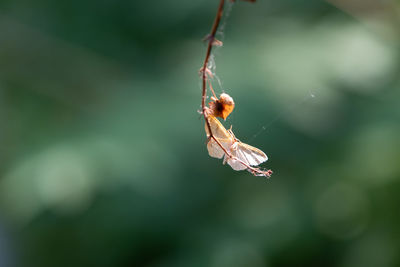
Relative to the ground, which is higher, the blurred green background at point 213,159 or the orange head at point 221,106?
the orange head at point 221,106

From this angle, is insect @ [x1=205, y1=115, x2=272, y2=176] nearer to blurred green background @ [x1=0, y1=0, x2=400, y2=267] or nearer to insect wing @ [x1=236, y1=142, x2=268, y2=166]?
insect wing @ [x1=236, y1=142, x2=268, y2=166]

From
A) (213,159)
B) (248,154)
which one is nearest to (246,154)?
(248,154)

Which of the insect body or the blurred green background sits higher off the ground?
the insect body

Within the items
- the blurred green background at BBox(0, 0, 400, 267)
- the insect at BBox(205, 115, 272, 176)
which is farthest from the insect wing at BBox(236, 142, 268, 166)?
the blurred green background at BBox(0, 0, 400, 267)

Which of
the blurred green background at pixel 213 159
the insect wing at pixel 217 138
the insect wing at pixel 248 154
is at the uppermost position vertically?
the insect wing at pixel 217 138

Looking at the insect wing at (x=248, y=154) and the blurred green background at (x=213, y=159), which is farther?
the blurred green background at (x=213, y=159)

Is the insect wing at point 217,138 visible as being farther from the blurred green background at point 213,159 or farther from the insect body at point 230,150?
the blurred green background at point 213,159

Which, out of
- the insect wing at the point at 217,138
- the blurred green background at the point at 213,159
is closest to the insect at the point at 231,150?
the insect wing at the point at 217,138
